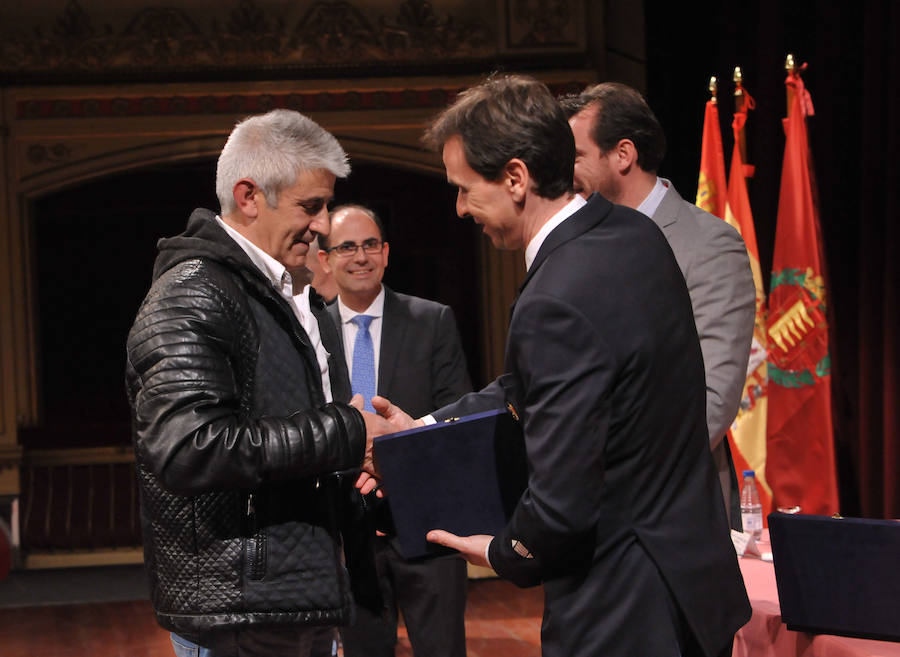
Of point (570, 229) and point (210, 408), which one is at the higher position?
point (570, 229)

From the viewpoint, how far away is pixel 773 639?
2.02 metres

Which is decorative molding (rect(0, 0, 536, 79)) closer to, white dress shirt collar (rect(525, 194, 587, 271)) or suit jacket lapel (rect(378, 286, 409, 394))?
suit jacket lapel (rect(378, 286, 409, 394))

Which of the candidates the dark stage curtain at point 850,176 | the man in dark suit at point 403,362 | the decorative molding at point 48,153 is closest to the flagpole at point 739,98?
the dark stage curtain at point 850,176

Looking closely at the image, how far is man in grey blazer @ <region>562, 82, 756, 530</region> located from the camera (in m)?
2.18

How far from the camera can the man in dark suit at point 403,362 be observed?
3.09 metres

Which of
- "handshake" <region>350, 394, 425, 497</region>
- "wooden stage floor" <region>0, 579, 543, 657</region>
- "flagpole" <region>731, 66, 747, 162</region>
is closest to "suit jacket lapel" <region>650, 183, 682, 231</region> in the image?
"handshake" <region>350, 394, 425, 497</region>

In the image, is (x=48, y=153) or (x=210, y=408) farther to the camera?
(x=48, y=153)

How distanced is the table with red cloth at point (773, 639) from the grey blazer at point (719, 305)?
0.14 metres

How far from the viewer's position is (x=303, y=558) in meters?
1.67

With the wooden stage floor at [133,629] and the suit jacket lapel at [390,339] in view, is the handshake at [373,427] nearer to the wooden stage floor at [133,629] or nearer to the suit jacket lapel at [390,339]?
Answer: the suit jacket lapel at [390,339]

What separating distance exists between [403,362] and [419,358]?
52 millimetres

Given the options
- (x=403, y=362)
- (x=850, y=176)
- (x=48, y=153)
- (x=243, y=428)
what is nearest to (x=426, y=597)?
(x=403, y=362)

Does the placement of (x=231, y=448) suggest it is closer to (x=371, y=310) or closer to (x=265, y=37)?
(x=371, y=310)

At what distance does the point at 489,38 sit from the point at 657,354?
533 cm
